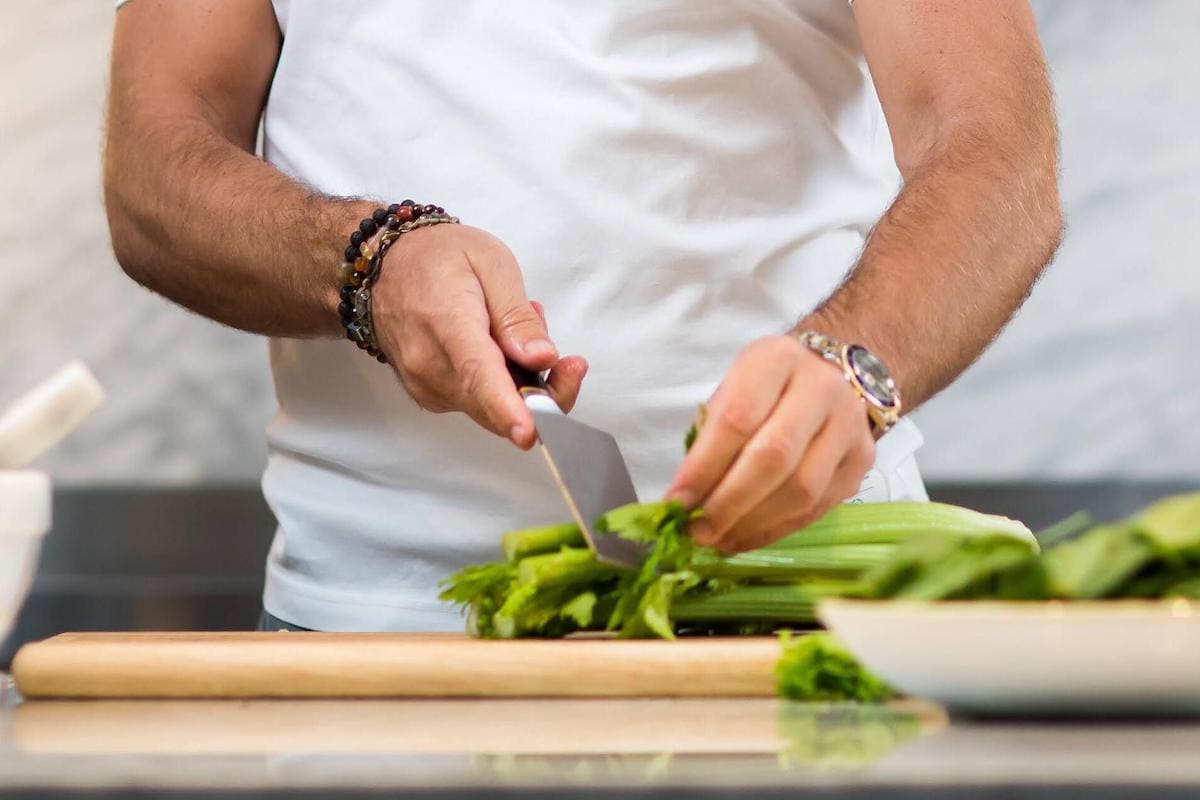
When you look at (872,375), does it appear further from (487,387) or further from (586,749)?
(586,749)

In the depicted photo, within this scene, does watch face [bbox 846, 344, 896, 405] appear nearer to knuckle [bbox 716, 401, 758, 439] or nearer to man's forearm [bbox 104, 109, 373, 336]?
knuckle [bbox 716, 401, 758, 439]

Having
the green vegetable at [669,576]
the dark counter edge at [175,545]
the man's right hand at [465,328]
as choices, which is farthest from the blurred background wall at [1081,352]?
the man's right hand at [465,328]

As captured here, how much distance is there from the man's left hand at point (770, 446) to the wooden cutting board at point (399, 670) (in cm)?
9

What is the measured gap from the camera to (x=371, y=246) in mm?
1308

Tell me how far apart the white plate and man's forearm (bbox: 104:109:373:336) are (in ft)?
2.43

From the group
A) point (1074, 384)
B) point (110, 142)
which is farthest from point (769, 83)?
point (1074, 384)

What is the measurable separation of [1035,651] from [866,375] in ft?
1.34

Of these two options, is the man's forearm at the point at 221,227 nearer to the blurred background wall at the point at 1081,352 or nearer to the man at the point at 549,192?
the man at the point at 549,192

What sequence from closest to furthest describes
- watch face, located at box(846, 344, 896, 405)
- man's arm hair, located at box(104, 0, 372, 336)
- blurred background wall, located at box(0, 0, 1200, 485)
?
watch face, located at box(846, 344, 896, 405) → man's arm hair, located at box(104, 0, 372, 336) → blurred background wall, located at box(0, 0, 1200, 485)

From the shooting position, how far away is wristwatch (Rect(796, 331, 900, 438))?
1.07 metres

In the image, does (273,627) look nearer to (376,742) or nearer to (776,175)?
(776,175)

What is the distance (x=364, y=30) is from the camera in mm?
1553

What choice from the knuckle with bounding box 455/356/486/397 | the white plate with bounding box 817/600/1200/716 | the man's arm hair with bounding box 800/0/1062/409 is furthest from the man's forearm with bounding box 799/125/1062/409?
the white plate with bounding box 817/600/1200/716

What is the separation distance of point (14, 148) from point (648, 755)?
2.97m
